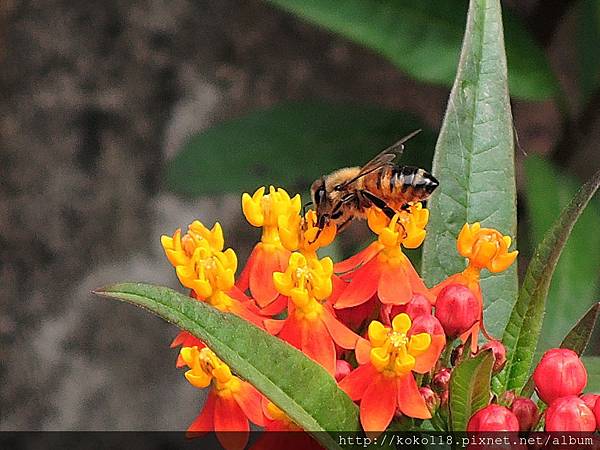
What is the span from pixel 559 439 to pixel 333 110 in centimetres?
207

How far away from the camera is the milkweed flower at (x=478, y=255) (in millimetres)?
1446

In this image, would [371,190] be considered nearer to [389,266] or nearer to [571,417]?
[389,266]

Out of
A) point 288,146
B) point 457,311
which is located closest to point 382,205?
point 457,311

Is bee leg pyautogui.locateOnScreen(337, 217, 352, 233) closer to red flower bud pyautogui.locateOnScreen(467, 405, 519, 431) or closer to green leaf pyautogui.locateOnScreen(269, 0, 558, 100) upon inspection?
red flower bud pyautogui.locateOnScreen(467, 405, 519, 431)

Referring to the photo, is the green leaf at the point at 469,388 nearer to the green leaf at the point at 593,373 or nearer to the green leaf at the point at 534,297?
the green leaf at the point at 534,297

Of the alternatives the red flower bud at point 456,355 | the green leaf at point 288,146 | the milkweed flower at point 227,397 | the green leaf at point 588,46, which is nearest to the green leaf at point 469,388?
the red flower bud at point 456,355

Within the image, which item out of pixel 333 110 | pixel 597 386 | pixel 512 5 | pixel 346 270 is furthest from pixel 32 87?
pixel 597 386

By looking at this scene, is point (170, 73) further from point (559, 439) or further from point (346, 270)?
point (559, 439)

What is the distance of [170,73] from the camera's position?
347cm

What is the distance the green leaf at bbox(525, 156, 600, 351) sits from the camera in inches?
101

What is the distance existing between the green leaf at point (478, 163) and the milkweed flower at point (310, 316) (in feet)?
0.99

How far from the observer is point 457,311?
136 cm

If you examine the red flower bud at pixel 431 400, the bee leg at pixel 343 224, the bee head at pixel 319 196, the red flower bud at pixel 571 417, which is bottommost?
the red flower bud at pixel 431 400

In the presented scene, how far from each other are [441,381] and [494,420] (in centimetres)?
17
